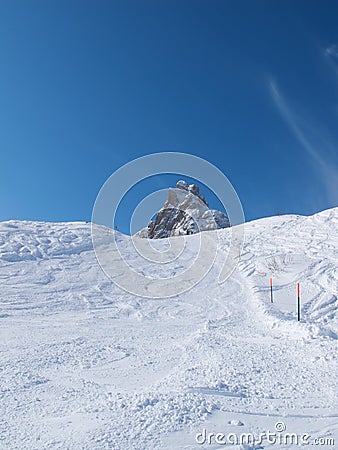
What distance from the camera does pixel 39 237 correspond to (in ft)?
82.6

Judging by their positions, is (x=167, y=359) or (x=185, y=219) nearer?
(x=167, y=359)

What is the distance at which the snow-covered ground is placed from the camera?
4305 mm

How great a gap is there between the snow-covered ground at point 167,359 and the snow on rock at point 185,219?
235 feet

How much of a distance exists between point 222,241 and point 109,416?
21730mm

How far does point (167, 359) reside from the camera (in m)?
7.54

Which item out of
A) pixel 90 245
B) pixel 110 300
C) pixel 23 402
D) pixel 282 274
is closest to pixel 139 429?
pixel 23 402

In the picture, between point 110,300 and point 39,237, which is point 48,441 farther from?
point 39,237

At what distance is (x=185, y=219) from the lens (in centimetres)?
9881

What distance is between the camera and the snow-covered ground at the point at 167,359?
14.1ft

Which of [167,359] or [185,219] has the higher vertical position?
[185,219]

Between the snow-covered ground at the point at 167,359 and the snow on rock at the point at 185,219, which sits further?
the snow on rock at the point at 185,219

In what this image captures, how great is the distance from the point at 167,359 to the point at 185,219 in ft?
300

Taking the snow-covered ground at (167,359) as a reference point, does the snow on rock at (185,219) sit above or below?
above

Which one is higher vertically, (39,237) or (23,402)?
(39,237)
